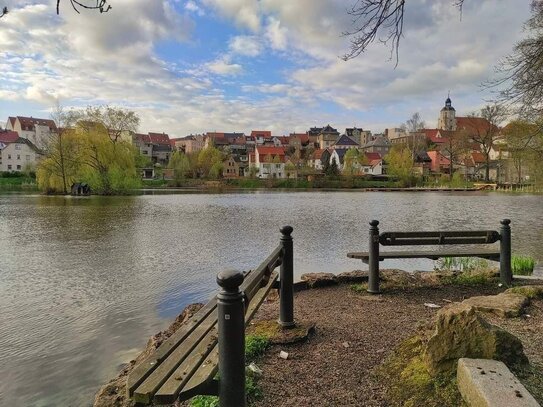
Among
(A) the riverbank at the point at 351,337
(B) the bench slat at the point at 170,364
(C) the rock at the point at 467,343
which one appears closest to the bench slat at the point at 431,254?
(A) the riverbank at the point at 351,337

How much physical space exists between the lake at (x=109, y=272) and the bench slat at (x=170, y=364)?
7.33 ft

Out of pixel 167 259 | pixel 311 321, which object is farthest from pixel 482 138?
pixel 311 321

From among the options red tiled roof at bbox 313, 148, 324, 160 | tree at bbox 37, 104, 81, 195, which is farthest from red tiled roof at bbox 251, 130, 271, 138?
tree at bbox 37, 104, 81, 195

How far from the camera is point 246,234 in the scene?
18656 millimetres

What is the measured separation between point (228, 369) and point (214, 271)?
8.86 metres

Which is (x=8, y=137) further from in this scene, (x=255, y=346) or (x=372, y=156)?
(x=255, y=346)

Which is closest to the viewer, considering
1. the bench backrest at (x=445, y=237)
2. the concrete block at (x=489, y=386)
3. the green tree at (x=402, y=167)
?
the concrete block at (x=489, y=386)

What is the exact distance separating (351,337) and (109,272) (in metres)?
8.35

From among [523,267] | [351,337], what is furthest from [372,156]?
[351,337]

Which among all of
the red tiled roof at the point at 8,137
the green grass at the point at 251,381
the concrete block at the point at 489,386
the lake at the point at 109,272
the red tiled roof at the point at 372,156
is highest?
the red tiled roof at the point at 8,137

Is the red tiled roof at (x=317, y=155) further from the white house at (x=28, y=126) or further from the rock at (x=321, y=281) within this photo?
the rock at (x=321, y=281)

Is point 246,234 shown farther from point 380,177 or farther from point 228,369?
point 380,177

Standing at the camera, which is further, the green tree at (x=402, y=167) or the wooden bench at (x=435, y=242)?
the green tree at (x=402, y=167)

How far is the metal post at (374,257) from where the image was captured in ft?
22.9
